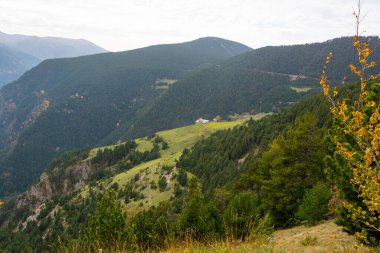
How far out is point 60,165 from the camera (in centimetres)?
18088

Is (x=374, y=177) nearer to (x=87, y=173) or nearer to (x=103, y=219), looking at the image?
(x=103, y=219)

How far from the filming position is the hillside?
9388cm

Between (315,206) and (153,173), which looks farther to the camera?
(153,173)

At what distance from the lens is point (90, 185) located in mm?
130125

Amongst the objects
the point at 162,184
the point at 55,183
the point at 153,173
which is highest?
the point at 162,184

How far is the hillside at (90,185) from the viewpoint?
93.9 metres

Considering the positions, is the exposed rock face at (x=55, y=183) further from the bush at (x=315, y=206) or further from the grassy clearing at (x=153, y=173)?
the bush at (x=315, y=206)

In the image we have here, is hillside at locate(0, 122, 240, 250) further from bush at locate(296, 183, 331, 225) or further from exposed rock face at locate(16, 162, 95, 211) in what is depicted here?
bush at locate(296, 183, 331, 225)

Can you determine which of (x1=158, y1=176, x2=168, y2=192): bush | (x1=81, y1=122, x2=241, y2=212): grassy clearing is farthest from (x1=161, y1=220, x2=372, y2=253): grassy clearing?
(x1=158, y1=176, x2=168, y2=192): bush

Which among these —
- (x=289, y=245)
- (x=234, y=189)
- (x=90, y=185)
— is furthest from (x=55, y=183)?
(x=289, y=245)

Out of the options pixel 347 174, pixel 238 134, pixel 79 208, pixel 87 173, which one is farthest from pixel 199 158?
pixel 347 174

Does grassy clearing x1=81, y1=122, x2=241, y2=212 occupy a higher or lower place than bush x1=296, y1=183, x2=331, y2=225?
lower

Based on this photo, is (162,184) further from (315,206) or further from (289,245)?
(289,245)

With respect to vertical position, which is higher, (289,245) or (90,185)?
(289,245)
